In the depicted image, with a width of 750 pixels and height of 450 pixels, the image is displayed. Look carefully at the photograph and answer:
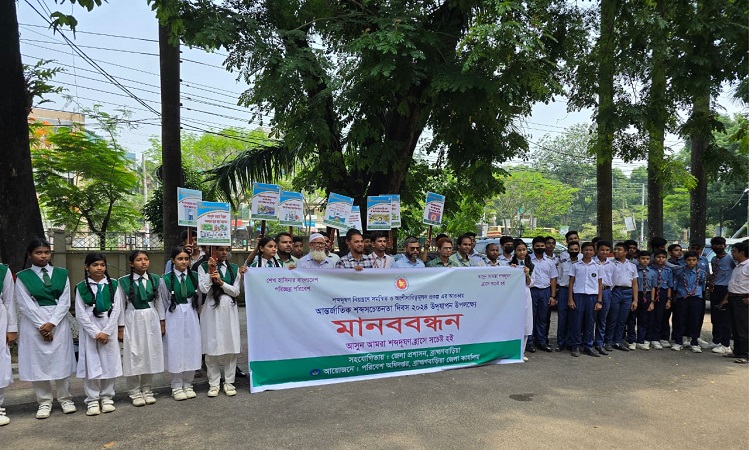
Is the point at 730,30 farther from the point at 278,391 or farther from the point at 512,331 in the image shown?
the point at 278,391

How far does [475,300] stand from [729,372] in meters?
3.26

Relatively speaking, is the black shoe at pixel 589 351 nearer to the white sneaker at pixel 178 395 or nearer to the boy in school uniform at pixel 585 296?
the boy in school uniform at pixel 585 296

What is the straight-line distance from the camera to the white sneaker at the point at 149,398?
5.25m

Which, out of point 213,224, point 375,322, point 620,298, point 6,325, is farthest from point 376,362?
point 620,298

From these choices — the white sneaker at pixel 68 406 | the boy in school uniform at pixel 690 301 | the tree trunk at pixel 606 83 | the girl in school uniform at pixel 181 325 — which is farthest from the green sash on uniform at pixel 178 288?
the boy in school uniform at pixel 690 301

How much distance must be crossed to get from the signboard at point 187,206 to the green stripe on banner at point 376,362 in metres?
1.75

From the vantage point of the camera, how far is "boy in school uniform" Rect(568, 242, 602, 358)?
7.55m

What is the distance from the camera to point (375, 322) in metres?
6.16

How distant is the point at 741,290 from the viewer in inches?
286

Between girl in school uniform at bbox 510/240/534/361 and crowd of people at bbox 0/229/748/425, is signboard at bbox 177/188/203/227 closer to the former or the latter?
crowd of people at bbox 0/229/748/425

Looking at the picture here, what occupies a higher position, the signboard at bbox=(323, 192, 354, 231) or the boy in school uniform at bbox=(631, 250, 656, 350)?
the signboard at bbox=(323, 192, 354, 231)

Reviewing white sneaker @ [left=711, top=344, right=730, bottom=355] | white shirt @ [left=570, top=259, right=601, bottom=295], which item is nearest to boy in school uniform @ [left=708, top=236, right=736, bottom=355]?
white sneaker @ [left=711, top=344, right=730, bottom=355]

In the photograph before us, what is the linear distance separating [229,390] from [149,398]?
765 mm

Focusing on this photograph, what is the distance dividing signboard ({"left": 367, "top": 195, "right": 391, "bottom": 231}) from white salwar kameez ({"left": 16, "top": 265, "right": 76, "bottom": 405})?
12.3 feet
